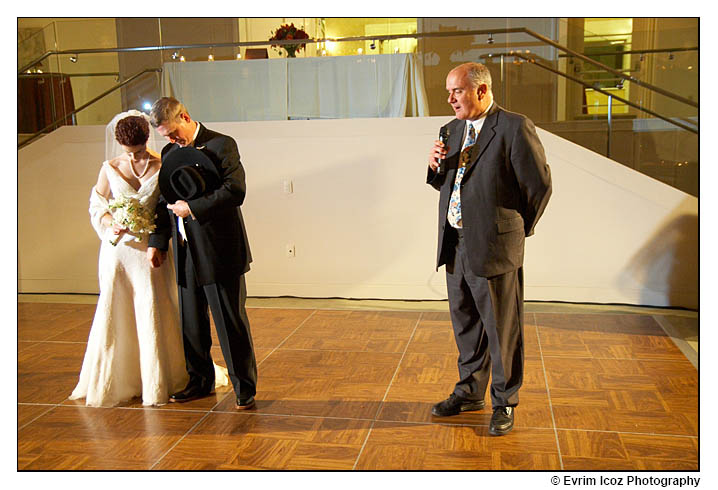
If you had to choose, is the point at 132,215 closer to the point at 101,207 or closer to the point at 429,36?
the point at 101,207

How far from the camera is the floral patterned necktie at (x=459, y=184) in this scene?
3.41 metres

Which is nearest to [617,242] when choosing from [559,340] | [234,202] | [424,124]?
[559,340]

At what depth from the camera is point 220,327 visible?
3.81 meters

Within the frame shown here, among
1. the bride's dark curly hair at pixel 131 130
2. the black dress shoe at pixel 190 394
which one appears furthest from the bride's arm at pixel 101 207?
the black dress shoe at pixel 190 394

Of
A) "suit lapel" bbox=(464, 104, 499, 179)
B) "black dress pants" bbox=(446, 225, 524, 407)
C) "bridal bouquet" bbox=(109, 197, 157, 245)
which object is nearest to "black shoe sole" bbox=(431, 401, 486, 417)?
"black dress pants" bbox=(446, 225, 524, 407)

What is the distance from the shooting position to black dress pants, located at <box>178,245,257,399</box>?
3801mm

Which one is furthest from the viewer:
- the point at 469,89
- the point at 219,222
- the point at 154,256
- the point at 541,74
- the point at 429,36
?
the point at 429,36

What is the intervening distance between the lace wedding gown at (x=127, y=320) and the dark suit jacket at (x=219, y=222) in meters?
0.30

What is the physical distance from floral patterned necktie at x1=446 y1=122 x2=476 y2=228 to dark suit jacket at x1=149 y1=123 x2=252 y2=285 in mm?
1077

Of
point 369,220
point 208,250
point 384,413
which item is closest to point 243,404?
point 384,413

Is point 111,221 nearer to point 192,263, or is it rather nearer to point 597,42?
point 192,263

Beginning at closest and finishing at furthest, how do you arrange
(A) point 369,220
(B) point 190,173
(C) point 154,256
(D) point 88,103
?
(B) point 190,173, (C) point 154,256, (A) point 369,220, (D) point 88,103

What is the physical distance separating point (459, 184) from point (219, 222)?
127cm
